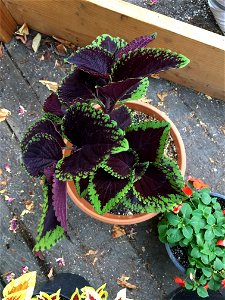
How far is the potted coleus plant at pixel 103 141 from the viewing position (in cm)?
88

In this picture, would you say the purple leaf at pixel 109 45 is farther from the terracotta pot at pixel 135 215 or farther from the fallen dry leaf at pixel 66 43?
the fallen dry leaf at pixel 66 43

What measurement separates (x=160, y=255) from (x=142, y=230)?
98 mm

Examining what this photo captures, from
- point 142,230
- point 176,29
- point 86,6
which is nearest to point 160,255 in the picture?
point 142,230

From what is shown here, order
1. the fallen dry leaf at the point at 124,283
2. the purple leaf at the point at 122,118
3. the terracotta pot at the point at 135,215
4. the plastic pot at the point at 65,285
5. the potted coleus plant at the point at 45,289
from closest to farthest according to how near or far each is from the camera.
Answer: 1. the potted coleus plant at the point at 45,289
2. the purple leaf at the point at 122,118
3. the plastic pot at the point at 65,285
4. the terracotta pot at the point at 135,215
5. the fallen dry leaf at the point at 124,283

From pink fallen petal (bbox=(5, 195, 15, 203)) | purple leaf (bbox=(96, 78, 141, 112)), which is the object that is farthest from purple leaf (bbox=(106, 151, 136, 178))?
pink fallen petal (bbox=(5, 195, 15, 203))

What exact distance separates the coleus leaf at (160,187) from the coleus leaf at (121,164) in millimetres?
44

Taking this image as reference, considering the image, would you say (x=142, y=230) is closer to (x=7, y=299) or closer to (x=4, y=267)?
(x=4, y=267)

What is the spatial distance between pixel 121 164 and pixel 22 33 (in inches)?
33.4

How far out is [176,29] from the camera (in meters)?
1.30

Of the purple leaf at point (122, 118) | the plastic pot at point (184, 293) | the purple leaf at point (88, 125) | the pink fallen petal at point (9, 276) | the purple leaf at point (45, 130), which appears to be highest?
the purple leaf at point (88, 125)

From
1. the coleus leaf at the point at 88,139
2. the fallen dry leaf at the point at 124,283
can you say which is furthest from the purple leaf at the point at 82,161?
the fallen dry leaf at the point at 124,283

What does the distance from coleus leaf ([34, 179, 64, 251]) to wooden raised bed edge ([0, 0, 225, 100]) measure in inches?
25.0

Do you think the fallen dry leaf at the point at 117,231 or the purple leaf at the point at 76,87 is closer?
A: the purple leaf at the point at 76,87

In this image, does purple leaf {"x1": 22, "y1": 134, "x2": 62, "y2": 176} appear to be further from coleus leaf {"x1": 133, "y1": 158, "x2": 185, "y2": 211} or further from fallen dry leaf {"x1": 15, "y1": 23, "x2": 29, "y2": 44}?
fallen dry leaf {"x1": 15, "y1": 23, "x2": 29, "y2": 44}
